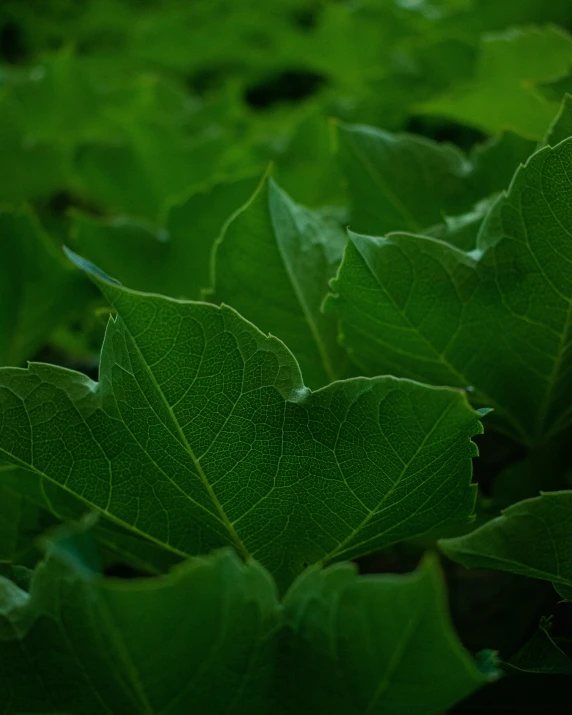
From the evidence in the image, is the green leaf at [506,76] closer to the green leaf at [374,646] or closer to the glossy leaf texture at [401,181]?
the glossy leaf texture at [401,181]

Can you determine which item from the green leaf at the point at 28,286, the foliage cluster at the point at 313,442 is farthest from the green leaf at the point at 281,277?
the green leaf at the point at 28,286

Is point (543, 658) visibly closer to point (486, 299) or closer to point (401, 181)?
point (486, 299)

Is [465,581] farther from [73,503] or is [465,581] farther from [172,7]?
[172,7]

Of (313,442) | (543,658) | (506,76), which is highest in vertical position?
(506,76)

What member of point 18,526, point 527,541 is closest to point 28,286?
point 18,526

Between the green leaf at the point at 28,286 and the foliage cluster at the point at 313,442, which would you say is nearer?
the foliage cluster at the point at 313,442
